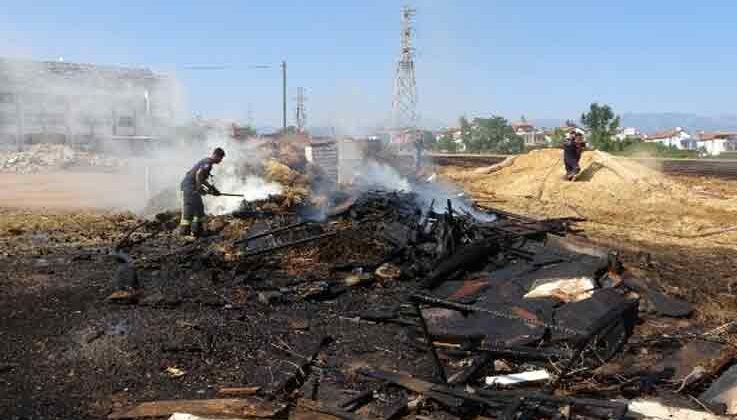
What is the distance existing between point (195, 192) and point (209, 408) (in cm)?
688

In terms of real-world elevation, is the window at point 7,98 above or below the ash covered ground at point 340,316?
above

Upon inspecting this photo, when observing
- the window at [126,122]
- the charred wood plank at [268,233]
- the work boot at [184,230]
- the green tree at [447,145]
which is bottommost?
the work boot at [184,230]

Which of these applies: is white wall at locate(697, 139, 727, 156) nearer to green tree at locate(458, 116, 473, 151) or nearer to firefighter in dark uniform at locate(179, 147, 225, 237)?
green tree at locate(458, 116, 473, 151)

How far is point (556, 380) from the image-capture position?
4.68 m

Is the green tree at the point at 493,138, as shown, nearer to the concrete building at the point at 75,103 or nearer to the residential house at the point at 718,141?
the concrete building at the point at 75,103

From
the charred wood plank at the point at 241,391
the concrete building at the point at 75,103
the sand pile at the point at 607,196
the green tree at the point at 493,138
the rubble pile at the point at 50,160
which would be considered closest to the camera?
the charred wood plank at the point at 241,391

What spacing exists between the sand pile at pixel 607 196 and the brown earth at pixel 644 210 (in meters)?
0.02

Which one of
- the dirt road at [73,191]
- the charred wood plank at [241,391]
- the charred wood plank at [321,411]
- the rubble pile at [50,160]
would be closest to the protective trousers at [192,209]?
the dirt road at [73,191]

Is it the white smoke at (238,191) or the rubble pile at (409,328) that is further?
the white smoke at (238,191)

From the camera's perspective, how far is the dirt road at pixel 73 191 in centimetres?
1636

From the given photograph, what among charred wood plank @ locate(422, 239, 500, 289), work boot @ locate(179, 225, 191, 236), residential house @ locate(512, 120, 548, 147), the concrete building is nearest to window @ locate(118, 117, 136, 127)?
the concrete building

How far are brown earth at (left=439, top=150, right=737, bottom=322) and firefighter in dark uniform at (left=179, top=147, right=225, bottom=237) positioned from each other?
734cm

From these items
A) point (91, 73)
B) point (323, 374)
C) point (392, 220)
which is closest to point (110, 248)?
point (392, 220)

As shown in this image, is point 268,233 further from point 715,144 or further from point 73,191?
point 715,144
